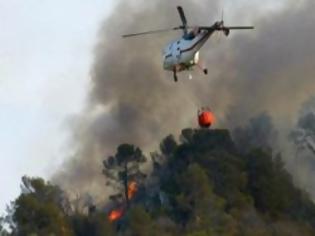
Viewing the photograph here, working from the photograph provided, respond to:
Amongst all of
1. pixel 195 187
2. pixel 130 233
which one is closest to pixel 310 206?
pixel 195 187

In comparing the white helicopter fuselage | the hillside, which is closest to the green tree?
the hillside

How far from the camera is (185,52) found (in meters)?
117

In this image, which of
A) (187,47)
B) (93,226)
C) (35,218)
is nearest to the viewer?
(187,47)

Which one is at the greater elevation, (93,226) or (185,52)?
(93,226)

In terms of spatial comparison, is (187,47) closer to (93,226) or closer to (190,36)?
(190,36)

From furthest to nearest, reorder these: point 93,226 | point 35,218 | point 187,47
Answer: point 93,226 < point 35,218 < point 187,47

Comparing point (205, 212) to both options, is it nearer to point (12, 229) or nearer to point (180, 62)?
point (12, 229)

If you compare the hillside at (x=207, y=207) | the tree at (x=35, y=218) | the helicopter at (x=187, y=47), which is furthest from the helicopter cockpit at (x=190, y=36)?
the tree at (x=35, y=218)

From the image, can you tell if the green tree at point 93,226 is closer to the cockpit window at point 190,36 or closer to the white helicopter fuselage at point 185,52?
the white helicopter fuselage at point 185,52

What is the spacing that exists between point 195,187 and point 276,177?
53.9 ft

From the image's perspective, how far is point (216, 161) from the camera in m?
189

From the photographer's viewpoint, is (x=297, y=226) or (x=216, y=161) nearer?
(x=297, y=226)

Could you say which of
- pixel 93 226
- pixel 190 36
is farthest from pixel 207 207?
pixel 190 36

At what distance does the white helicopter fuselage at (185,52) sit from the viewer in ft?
382
